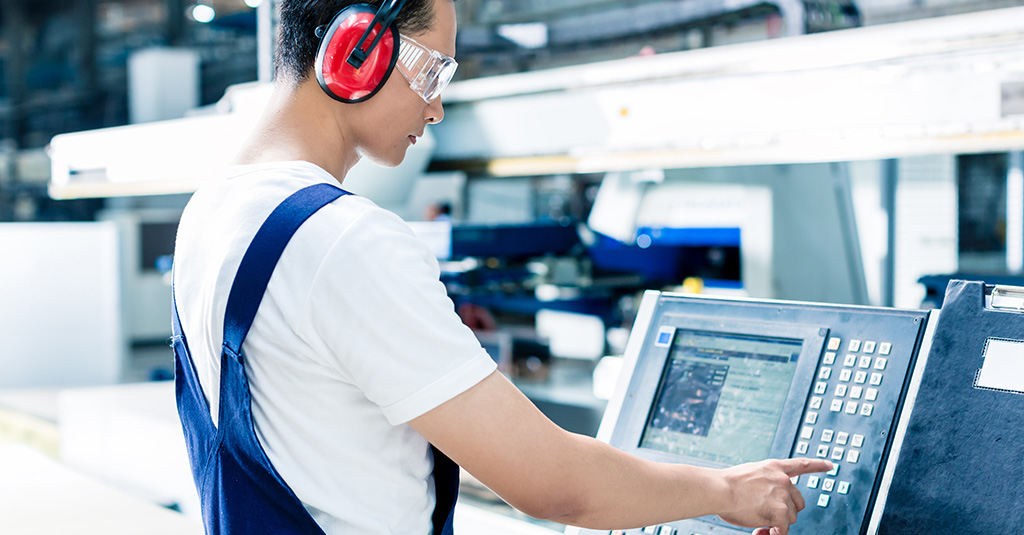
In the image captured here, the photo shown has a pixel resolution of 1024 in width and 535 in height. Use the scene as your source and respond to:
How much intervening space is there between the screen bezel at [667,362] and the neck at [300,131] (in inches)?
17.2

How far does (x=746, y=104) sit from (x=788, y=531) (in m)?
0.67

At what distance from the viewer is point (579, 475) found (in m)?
0.78

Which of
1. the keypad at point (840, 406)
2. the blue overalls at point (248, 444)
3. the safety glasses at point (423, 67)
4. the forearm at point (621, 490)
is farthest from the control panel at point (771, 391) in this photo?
the safety glasses at point (423, 67)

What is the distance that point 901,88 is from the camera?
1.22 metres

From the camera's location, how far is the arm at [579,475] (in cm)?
74

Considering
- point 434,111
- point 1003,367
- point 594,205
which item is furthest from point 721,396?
point 594,205

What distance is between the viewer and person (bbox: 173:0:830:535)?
2.40 ft

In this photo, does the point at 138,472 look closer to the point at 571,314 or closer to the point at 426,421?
the point at 571,314

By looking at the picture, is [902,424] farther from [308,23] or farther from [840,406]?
[308,23]

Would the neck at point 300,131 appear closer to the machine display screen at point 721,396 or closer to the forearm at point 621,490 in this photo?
the forearm at point 621,490

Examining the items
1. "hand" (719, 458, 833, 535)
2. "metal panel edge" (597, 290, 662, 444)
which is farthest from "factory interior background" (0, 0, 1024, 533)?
"hand" (719, 458, 833, 535)

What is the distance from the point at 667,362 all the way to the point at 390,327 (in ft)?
1.48

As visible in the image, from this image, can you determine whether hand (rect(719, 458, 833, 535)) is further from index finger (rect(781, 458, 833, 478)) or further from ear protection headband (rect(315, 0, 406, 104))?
ear protection headband (rect(315, 0, 406, 104))

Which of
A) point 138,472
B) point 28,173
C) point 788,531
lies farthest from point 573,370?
point 28,173
